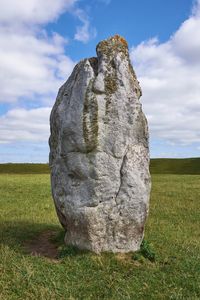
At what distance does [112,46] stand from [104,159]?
331 centimetres

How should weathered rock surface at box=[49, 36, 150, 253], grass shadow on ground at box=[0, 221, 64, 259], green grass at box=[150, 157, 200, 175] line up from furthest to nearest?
1. green grass at box=[150, 157, 200, 175]
2. grass shadow on ground at box=[0, 221, 64, 259]
3. weathered rock surface at box=[49, 36, 150, 253]

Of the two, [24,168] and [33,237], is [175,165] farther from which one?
[33,237]

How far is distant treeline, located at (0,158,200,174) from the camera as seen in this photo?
78.1 meters

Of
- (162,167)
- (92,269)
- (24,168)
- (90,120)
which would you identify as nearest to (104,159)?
(90,120)

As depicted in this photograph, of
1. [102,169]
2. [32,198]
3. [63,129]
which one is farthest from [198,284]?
[32,198]

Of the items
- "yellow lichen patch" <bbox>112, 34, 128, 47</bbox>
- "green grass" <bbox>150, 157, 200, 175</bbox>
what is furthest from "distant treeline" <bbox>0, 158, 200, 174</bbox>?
"yellow lichen patch" <bbox>112, 34, 128, 47</bbox>

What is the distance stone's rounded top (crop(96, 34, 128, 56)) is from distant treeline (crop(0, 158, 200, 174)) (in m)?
64.6

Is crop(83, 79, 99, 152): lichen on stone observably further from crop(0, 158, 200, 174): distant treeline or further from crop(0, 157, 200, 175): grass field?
crop(0, 158, 200, 174): distant treeline

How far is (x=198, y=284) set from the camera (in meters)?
9.51

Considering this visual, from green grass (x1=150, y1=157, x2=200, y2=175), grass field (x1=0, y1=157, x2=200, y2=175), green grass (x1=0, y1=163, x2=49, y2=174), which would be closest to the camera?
grass field (x1=0, y1=157, x2=200, y2=175)

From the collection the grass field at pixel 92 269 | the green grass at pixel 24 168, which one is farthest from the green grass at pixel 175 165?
the grass field at pixel 92 269

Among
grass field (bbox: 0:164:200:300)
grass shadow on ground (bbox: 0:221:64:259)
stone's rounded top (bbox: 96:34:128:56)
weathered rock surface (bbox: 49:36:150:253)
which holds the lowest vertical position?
grass field (bbox: 0:164:200:300)

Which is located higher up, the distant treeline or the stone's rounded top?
the stone's rounded top

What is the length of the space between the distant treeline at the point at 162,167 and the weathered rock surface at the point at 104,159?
64.7 meters
